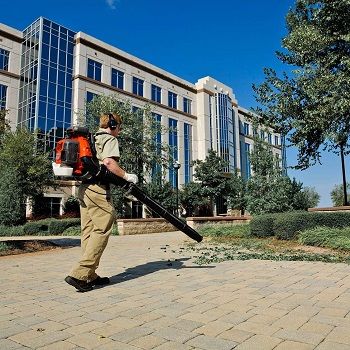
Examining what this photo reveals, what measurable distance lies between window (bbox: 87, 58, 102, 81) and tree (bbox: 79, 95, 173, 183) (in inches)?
488

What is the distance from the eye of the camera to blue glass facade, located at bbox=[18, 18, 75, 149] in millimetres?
35531

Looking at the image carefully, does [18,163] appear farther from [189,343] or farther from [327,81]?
[189,343]

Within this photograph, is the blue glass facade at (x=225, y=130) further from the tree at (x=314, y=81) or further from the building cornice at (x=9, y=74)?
the tree at (x=314, y=81)

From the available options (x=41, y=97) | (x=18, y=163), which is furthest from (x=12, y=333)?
(x=41, y=97)

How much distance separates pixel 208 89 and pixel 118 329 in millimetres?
54971

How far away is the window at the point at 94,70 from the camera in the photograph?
132ft

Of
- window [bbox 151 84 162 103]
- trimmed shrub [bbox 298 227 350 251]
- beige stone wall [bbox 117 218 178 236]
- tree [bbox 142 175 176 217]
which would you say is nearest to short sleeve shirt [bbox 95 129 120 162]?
trimmed shrub [bbox 298 227 350 251]

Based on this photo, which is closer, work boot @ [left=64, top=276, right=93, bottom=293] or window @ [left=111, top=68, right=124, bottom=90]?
work boot @ [left=64, top=276, right=93, bottom=293]

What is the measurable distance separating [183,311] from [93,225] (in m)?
1.87

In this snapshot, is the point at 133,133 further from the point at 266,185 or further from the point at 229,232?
the point at 229,232

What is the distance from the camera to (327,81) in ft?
41.0

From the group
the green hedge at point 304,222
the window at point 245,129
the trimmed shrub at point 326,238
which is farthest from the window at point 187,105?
the trimmed shrub at point 326,238

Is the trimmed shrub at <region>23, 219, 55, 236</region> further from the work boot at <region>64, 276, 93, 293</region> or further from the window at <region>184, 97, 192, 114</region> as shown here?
the window at <region>184, 97, 192, 114</region>

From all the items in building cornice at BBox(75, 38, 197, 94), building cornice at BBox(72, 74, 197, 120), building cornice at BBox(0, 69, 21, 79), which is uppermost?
building cornice at BBox(75, 38, 197, 94)
